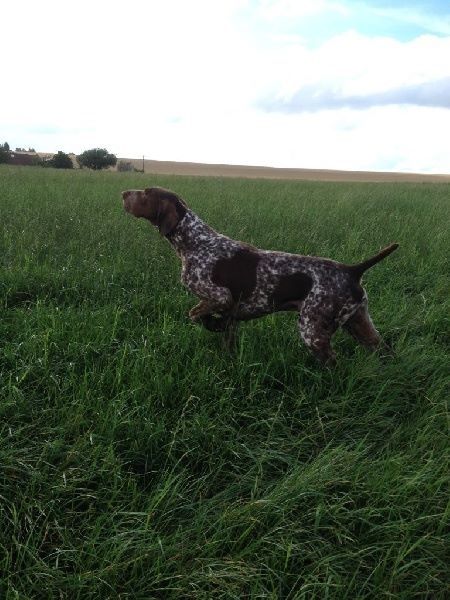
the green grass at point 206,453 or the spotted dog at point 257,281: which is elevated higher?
the spotted dog at point 257,281

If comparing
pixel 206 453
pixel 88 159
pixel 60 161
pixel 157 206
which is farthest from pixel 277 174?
pixel 206 453

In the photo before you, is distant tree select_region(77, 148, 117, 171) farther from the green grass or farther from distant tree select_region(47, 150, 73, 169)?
the green grass

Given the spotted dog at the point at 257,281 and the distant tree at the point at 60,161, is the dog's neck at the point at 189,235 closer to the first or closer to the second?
the spotted dog at the point at 257,281

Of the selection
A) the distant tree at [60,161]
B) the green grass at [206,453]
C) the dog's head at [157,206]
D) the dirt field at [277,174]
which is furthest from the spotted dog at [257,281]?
the distant tree at [60,161]

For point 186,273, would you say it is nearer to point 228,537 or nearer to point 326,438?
point 326,438

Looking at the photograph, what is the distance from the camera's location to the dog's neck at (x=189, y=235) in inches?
147

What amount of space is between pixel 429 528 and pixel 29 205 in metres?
8.61

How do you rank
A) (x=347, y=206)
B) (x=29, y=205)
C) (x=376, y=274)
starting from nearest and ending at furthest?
1. (x=376, y=274)
2. (x=29, y=205)
3. (x=347, y=206)

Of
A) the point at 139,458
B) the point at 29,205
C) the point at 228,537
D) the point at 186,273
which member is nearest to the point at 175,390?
the point at 139,458

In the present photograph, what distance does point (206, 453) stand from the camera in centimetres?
275

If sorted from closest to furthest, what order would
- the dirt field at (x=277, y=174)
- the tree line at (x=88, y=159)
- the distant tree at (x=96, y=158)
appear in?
the tree line at (x=88, y=159) < the dirt field at (x=277, y=174) < the distant tree at (x=96, y=158)

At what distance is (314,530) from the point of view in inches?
88.6

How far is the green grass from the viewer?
2.07m

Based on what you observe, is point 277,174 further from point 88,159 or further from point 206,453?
point 206,453
